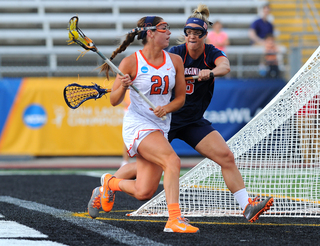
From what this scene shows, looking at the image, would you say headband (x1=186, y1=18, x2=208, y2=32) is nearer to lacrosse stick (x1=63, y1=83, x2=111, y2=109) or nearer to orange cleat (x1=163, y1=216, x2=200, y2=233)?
lacrosse stick (x1=63, y1=83, x2=111, y2=109)

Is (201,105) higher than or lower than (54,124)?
higher

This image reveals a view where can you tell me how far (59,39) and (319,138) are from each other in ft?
38.7

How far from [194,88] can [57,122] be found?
24.9ft

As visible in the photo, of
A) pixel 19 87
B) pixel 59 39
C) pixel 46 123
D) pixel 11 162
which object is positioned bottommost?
pixel 11 162

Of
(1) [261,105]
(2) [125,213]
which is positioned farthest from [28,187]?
(1) [261,105]

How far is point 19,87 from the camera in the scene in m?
12.1

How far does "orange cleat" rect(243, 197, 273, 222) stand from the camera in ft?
14.8

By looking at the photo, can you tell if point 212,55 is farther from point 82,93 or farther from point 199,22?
point 82,93

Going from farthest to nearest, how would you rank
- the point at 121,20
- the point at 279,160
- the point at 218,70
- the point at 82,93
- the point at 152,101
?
the point at 121,20 → the point at 279,160 → the point at 82,93 → the point at 218,70 → the point at 152,101

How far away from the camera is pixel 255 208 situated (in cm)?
456

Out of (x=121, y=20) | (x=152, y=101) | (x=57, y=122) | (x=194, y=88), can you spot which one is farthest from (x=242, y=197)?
(x=121, y=20)

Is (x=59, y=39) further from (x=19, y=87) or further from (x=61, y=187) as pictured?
(x=61, y=187)

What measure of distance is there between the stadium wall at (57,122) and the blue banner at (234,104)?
0.02 metres

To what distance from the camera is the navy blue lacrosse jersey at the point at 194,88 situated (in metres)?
4.99
